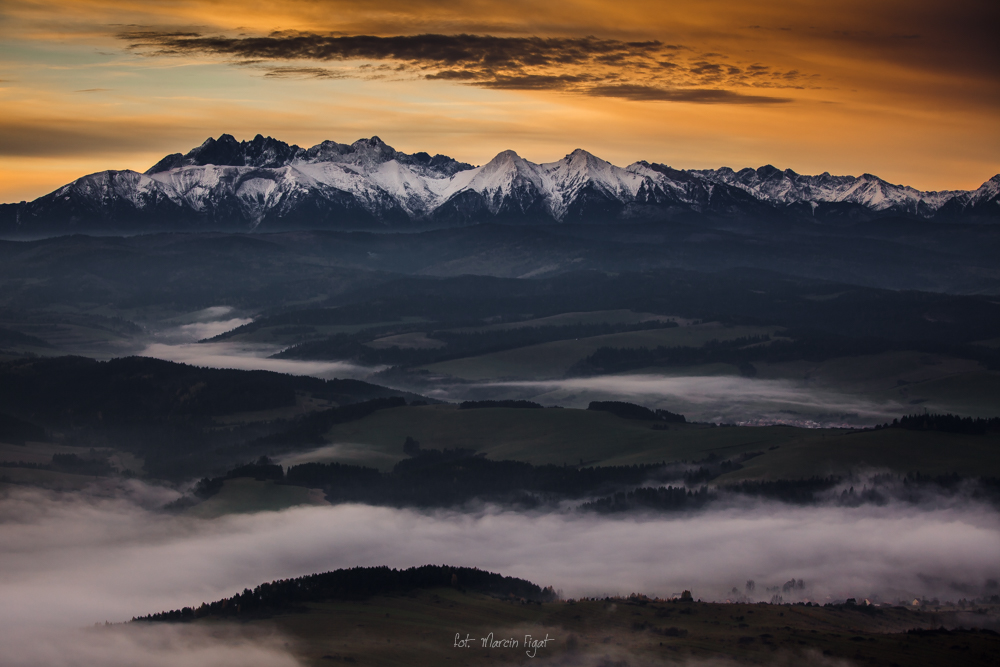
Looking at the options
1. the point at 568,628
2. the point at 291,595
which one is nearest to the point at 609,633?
the point at 568,628

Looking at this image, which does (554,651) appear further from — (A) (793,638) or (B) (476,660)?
(A) (793,638)

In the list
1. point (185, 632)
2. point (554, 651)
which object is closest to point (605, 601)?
point (554, 651)

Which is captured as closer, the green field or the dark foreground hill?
the green field

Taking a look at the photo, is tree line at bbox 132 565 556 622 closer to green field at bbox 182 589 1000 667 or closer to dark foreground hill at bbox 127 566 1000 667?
dark foreground hill at bbox 127 566 1000 667

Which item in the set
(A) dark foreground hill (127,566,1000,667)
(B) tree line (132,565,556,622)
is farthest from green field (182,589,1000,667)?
(B) tree line (132,565,556,622)

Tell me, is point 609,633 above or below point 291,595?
below

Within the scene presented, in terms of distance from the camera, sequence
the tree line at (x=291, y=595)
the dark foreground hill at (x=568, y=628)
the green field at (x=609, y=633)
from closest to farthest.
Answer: the green field at (x=609, y=633) → the dark foreground hill at (x=568, y=628) → the tree line at (x=291, y=595)

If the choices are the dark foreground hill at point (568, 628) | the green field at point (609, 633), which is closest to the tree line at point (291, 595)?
the dark foreground hill at point (568, 628)

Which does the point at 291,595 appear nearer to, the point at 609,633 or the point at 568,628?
the point at 568,628

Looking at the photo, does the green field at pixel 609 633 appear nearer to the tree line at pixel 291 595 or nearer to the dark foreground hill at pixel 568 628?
the dark foreground hill at pixel 568 628
